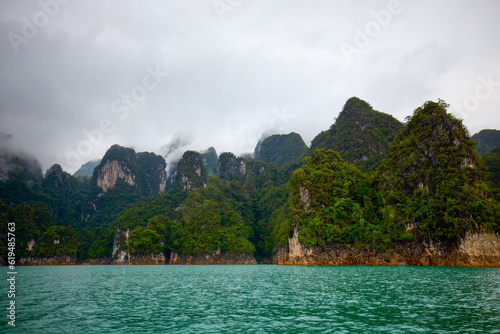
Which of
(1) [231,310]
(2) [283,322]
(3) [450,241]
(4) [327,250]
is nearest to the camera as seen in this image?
(2) [283,322]

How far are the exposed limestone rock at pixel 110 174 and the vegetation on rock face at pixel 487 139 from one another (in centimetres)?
17487

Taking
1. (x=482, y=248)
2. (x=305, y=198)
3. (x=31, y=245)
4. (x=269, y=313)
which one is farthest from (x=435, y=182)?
(x=31, y=245)

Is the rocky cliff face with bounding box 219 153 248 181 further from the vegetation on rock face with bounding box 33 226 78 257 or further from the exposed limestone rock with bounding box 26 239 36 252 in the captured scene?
the exposed limestone rock with bounding box 26 239 36 252

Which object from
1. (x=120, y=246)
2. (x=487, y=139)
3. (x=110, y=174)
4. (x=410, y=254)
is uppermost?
(x=487, y=139)

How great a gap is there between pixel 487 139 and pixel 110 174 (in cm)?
18555

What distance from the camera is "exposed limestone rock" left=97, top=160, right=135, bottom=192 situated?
177m

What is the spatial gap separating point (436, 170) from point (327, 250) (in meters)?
28.8

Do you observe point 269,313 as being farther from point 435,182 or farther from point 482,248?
point 435,182

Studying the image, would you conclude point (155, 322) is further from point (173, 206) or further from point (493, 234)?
point (173, 206)

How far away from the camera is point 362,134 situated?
111188mm

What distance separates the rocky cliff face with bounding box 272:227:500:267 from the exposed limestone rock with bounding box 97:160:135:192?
5086 inches

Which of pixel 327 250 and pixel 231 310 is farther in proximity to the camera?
pixel 327 250

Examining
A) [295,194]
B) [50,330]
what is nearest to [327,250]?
[295,194]

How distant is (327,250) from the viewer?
71000 mm
